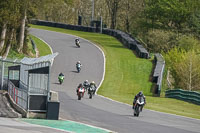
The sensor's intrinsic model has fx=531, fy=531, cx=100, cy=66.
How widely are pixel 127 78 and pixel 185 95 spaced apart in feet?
35.1

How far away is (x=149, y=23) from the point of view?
251 feet

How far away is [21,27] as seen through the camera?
52.0 metres

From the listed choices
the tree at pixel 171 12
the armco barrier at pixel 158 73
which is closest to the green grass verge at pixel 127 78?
the armco barrier at pixel 158 73

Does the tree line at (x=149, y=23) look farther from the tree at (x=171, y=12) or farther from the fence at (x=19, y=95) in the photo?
the fence at (x=19, y=95)

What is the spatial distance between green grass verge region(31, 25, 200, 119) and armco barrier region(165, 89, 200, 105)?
71cm

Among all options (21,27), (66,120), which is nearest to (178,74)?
(21,27)

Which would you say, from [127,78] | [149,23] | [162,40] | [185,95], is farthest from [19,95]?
[149,23]

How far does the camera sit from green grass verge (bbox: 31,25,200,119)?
113 feet

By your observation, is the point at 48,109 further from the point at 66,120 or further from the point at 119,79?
the point at 119,79

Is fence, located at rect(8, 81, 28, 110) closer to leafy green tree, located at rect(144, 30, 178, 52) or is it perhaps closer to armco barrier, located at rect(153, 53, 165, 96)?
armco barrier, located at rect(153, 53, 165, 96)

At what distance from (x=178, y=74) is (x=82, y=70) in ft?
31.2

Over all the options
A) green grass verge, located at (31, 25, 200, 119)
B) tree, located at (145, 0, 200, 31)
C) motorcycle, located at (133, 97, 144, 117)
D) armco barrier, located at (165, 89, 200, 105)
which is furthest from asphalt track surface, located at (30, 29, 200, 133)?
tree, located at (145, 0, 200, 31)

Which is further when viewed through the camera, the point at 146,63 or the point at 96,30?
the point at 96,30

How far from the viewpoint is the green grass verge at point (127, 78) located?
113ft
